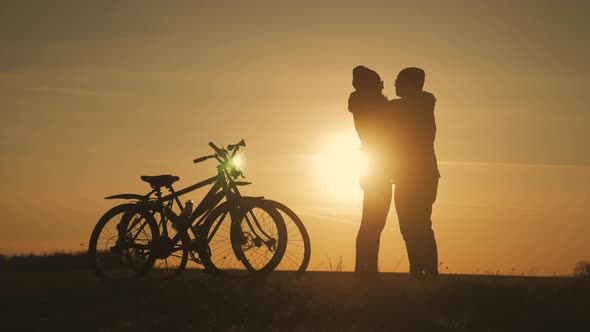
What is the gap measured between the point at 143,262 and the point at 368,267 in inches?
133

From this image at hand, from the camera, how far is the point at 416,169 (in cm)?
1076

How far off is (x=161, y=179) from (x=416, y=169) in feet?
12.5

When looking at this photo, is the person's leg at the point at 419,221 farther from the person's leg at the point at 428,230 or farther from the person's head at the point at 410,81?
the person's head at the point at 410,81

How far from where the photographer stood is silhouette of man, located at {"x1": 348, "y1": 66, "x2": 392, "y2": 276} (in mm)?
10836

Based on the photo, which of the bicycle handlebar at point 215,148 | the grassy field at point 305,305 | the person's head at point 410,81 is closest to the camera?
the grassy field at point 305,305

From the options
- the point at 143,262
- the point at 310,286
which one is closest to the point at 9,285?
the point at 143,262

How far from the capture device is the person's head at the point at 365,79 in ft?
35.6

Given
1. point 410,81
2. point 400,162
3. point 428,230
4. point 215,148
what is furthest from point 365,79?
point 215,148

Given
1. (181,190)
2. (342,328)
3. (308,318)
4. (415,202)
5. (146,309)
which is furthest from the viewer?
(181,190)

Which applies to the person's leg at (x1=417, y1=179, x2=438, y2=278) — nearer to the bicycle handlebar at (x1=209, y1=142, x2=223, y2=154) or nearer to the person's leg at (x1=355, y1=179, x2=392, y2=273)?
the person's leg at (x1=355, y1=179, x2=392, y2=273)

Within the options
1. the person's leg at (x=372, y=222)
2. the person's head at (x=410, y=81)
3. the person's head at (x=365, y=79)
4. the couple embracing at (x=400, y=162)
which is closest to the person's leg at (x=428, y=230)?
the couple embracing at (x=400, y=162)

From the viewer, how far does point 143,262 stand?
1146 centimetres

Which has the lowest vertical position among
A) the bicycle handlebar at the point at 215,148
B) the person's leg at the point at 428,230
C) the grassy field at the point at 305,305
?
the grassy field at the point at 305,305

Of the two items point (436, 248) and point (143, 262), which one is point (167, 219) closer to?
point (143, 262)
